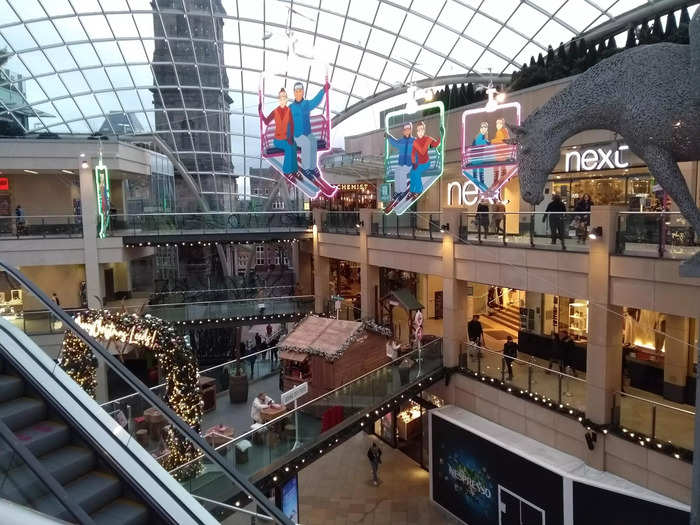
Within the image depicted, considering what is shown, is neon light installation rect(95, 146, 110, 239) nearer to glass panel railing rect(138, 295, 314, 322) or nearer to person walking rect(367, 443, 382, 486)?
glass panel railing rect(138, 295, 314, 322)

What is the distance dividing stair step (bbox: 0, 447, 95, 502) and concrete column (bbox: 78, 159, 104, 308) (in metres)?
22.7

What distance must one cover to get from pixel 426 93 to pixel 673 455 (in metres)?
12.8

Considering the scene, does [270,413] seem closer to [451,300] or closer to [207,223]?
[451,300]

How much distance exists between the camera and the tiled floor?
1603 cm

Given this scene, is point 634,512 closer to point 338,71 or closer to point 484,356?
point 484,356

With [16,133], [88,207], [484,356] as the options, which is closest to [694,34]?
[484,356]

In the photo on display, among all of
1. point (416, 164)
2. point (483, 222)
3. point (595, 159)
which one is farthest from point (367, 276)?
point (595, 159)

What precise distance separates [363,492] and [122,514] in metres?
14.5

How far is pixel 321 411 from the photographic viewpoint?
43.9 ft

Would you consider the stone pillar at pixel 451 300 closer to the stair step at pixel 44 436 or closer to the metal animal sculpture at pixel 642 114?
the metal animal sculpture at pixel 642 114

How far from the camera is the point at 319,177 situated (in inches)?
617

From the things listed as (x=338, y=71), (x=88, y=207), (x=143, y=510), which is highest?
(x=338, y=71)

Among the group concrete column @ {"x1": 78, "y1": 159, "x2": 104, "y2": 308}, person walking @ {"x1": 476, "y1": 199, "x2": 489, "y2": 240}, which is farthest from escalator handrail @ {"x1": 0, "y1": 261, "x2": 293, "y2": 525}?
concrete column @ {"x1": 78, "y1": 159, "x2": 104, "y2": 308}

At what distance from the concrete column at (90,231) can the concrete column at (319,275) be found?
10135 mm
